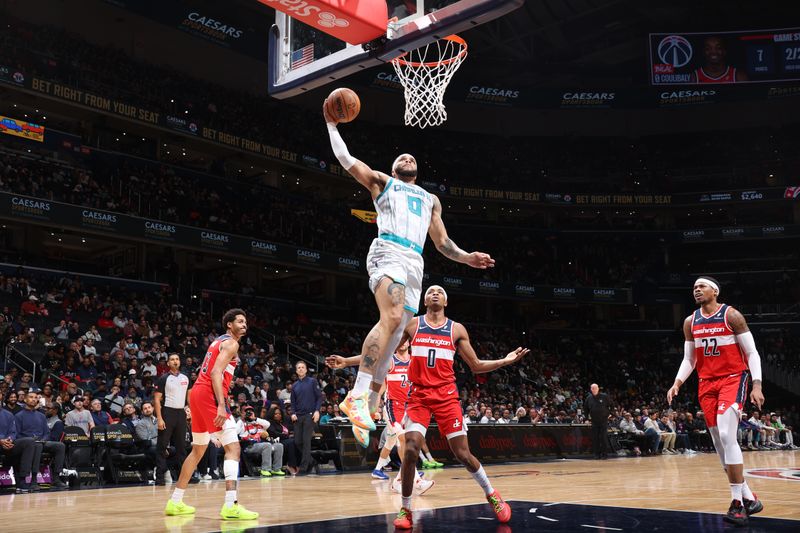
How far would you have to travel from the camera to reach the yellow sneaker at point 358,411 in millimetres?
5477

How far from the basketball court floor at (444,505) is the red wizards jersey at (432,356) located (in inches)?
50.9

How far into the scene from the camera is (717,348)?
7633 mm

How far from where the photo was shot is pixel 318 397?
1412 centimetres

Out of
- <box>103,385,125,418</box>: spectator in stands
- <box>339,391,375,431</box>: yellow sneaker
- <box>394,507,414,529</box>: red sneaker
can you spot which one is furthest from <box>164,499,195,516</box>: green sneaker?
<box>103,385,125,418</box>: spectator in stands

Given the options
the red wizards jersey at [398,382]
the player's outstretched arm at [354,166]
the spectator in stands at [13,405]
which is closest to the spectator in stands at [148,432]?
the spectator in stands at [13,405]

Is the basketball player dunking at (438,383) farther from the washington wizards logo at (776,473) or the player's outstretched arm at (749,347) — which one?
the washington wizards logo at (776,473)

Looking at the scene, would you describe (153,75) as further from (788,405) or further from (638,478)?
(788,405)

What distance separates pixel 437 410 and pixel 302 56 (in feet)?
14.4

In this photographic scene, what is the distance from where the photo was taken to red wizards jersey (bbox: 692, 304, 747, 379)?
754 centimetres

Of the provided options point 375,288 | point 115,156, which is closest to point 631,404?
point 115,156

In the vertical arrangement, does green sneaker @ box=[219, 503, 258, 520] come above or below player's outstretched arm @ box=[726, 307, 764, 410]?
below

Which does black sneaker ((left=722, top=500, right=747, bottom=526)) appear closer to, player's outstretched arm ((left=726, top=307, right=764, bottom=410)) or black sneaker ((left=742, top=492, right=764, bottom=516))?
black sneaker ((left=742, top=492, right=764, bottom=516))

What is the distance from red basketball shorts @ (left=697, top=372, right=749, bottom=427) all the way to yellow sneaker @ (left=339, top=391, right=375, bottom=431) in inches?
143

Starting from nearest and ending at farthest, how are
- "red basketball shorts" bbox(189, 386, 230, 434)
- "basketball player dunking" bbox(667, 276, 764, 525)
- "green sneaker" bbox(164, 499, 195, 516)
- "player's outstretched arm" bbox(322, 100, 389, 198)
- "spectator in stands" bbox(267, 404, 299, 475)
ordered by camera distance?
"player's outstretched arm" bbox(322, 100, 389, 198) → "basketball player dunking" bbox(667, 276, 764, 525) → "green sneaker" bbox(164, 499, 195, 516) → "red basketball shorts" bbox(189, 386, 230, 434) → "spectator in stands" bbox(267, 404, 299, 475)
